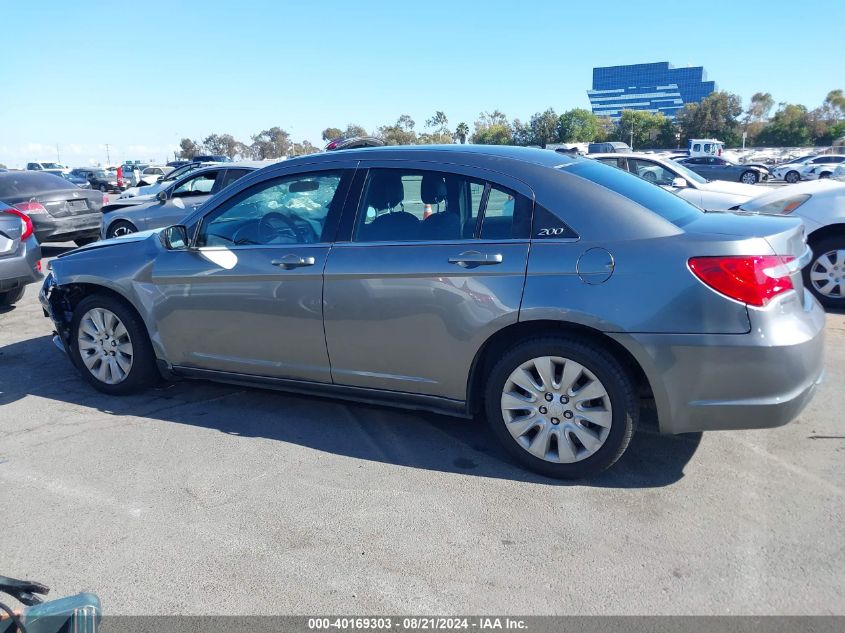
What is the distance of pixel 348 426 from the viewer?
4445mm

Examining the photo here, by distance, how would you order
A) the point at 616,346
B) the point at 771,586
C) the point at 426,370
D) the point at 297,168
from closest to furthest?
the point at 771,586
the point at 616,346
the point at 426,370
the point at 297,168

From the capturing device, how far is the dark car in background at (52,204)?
11328 millimetres

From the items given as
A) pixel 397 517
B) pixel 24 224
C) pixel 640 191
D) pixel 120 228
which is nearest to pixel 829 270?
pixel 640 191

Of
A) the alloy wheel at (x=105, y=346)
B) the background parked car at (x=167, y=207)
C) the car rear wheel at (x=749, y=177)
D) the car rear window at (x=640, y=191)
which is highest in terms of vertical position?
the car rear window at (x=640, y=191)

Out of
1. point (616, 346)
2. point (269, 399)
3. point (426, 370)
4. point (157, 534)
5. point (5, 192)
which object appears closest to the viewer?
point (157, 534)

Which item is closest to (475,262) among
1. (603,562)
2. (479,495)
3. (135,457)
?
(479,495)

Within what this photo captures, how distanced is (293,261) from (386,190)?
2.32ft

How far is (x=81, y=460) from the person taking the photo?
13.3 ft

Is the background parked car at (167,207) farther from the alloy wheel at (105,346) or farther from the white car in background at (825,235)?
the white car in background at (825,235)

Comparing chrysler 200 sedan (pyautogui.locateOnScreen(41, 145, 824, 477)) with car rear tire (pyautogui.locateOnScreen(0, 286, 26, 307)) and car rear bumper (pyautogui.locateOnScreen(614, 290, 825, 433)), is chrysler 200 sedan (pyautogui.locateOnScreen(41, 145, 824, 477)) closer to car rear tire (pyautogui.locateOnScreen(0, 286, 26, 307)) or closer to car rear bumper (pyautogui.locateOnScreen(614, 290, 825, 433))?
car rear bumper (pyautogui.locateOnScreen(614, 290, 825, 433))

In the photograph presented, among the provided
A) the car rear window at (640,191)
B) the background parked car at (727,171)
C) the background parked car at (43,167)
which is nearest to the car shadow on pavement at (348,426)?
the car rear window at (640,191)

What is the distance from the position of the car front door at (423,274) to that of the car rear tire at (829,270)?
194 inches

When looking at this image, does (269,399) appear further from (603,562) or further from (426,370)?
(603,562)

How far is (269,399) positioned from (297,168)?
1.68m
